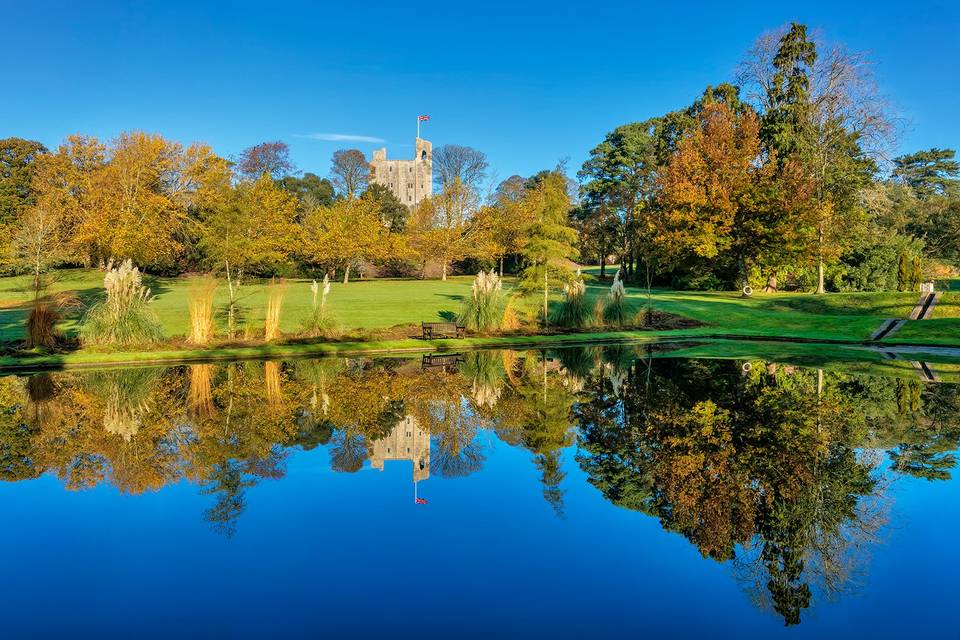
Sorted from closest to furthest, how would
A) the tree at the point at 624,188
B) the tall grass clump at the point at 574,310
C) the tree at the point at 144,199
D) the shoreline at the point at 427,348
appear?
the shoreline at the point at 427,348
the tall grass clump at the point at 574,310
the tree at the point at 144,199
the tree at the point at 624,188

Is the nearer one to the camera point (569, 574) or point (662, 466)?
point (569, 574)

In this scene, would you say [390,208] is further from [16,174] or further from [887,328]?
[887,328]

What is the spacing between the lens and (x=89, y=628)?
4.39m

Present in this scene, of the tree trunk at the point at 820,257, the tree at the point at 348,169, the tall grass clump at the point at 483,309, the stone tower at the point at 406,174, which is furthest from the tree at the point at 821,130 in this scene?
the stone tower at the point at 406,174

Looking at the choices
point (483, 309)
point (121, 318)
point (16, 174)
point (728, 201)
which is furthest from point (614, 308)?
point (16, 174)

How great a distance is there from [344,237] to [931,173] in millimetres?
62514

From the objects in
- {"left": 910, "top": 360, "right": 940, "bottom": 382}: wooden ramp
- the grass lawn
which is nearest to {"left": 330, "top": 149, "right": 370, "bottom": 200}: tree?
the grass lawn

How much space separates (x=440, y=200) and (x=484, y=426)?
171 ft

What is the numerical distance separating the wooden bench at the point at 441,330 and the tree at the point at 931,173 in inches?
2510

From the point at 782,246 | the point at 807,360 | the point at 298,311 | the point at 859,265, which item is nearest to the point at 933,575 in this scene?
the point at 807,360

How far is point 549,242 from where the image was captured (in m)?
22.3

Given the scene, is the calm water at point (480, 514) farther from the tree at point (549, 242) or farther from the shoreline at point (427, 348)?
the tree at point (549, 242)

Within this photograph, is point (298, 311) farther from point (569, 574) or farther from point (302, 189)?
point (302, 189)

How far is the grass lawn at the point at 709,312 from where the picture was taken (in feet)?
69.6
